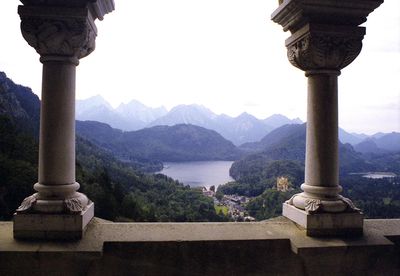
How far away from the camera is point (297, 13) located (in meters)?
4.39

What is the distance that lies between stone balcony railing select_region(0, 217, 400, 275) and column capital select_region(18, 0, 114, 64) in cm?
209

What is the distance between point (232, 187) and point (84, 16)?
84812 millimetres

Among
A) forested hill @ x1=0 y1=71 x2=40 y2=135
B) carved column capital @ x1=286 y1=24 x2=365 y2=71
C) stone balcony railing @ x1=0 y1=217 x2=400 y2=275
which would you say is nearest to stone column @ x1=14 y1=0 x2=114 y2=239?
stone balcony railing @ x1=0 y1=217 x2=400 y2=275

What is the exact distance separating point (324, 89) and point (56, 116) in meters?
3.21

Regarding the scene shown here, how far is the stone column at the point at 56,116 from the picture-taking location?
12.9 feet

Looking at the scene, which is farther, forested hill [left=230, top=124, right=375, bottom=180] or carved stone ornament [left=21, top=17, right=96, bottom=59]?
forested hill [left=230, top=124, right=375, bottom=180]

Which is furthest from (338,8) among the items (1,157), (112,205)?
(1,157)

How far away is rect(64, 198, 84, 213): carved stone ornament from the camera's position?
396cm

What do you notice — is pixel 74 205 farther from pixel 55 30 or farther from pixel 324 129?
pixel 324 129

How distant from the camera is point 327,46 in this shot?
433cm

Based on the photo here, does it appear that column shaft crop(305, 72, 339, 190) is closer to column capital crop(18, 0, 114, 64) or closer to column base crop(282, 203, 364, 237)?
column base crop(282, 203, 364, 237)

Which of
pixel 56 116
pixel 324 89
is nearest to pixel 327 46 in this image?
pixel 324 89

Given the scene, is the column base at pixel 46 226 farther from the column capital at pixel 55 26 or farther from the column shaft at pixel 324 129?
the column shaft at pixel 324 129

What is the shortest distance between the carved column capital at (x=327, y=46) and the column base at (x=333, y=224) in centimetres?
179
